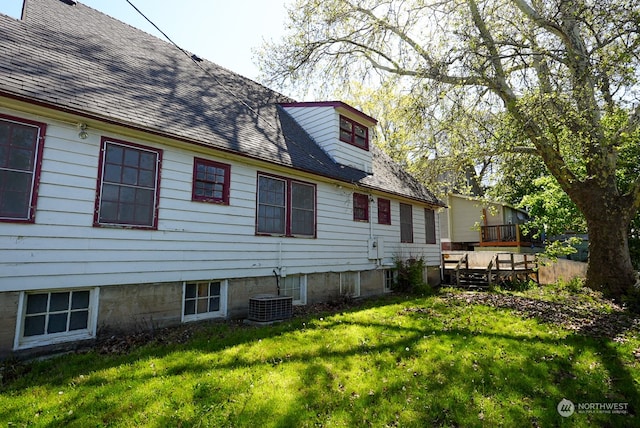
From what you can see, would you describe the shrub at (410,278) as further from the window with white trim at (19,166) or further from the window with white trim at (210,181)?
the window with white trim at (19,166)

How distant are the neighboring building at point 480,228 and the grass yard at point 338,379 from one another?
62.4 feet

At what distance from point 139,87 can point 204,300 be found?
4869 mm

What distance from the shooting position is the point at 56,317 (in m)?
5.57

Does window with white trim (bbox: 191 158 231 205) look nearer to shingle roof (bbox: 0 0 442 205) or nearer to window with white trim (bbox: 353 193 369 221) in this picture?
shingle roof (bbox: 0 0 442 205)

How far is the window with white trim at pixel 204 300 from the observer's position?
23.7 ft

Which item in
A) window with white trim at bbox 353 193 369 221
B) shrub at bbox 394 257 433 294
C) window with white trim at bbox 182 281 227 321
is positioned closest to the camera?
window with white trim at bbox 182 281 227 321

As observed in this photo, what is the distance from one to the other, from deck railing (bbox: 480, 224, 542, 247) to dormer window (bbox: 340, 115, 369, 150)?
53.1 feet

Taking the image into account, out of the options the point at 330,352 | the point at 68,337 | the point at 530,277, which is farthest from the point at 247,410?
the point at 530,277

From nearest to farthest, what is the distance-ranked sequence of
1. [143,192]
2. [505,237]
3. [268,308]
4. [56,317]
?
[56,317]
[143,192]
[268,308]
[505,237]

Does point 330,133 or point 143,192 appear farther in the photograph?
point 330,133

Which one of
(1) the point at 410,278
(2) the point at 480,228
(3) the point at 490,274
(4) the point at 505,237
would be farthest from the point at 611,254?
(2) the point at 480,228

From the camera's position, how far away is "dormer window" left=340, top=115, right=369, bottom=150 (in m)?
12.4

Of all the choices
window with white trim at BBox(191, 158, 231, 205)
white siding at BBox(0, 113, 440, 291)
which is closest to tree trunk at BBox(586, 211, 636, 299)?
white siding at BBox(0, 113, 440, 291)

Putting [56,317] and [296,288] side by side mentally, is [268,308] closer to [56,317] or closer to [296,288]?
[296,288]
